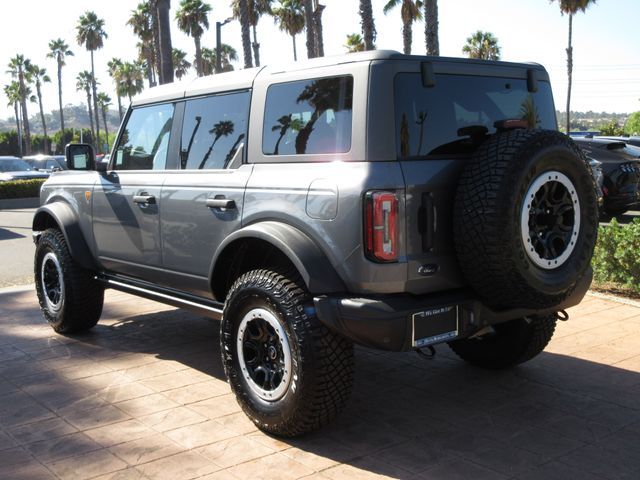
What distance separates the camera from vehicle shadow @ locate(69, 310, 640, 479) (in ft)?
11.9

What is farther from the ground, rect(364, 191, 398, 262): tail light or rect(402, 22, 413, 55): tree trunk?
rect(402, 22, 413, 55): tree trunk

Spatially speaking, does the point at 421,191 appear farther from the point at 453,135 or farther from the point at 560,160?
the point at 560,160

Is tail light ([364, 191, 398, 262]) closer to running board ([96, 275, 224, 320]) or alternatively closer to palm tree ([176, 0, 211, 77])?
running board ([96, 275, 224, 320])

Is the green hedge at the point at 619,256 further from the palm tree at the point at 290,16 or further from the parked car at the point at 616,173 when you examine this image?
the palm tree at the point at 290,16

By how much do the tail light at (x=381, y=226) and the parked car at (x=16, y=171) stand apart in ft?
75.6

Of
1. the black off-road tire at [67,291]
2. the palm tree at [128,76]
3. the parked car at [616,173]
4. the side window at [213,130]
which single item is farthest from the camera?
the palm tree at [128,76]

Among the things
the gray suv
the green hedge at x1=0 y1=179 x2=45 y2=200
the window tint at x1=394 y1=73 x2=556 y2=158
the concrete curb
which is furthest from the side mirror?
the green hedge at x1=0 y1=179 x2=45 y2=200

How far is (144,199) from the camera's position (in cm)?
511

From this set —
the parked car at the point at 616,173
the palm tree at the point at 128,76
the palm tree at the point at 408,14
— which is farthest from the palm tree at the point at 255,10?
the palm tree at the point at 128,76

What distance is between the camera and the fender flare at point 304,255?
369cm

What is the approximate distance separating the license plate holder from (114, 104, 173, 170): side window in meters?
2.43

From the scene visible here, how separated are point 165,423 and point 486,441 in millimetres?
1868

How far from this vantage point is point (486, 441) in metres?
3.92

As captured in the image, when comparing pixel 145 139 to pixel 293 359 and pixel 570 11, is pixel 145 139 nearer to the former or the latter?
pixel 293 359
